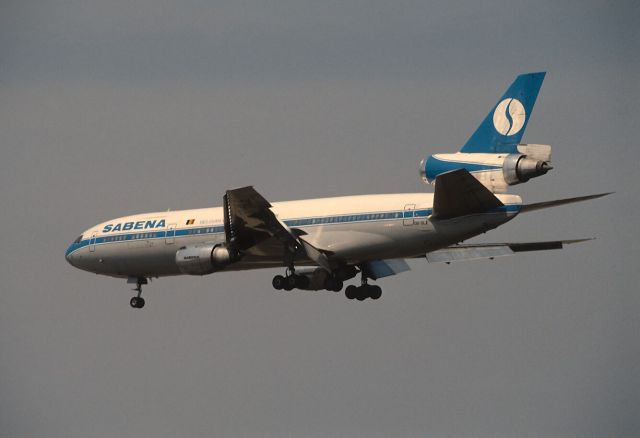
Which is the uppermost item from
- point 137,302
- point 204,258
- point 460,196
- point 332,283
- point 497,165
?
point 137,302

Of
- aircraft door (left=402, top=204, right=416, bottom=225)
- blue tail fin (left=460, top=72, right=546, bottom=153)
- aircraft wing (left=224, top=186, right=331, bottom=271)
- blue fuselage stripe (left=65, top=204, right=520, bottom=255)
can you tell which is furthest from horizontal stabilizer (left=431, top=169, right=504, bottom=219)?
aircraft wing (left=224, top=186, right=331, bottom=271)

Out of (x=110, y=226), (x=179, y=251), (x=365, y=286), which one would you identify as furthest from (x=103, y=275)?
(x=365, y=286)

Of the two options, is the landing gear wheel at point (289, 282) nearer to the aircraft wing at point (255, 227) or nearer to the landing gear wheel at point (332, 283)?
the aircraft wing at point (255, 227)

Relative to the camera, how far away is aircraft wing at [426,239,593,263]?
55.4 metres

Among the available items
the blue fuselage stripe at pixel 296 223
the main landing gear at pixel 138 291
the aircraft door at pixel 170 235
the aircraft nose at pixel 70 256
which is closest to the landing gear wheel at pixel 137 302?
the main landing gear at pixel 138 291

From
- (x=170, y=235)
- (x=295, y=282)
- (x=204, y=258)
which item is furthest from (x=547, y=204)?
(x=170, y=235)

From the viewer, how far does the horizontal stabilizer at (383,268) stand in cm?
5559

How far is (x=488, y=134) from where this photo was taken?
49.9 metres

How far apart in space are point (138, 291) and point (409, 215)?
614 inches

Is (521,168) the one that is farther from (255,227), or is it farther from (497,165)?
(255,227)

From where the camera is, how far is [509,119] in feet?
163

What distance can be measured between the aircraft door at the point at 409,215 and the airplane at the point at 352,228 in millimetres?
46

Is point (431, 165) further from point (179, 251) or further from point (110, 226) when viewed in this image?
point (110, 226)

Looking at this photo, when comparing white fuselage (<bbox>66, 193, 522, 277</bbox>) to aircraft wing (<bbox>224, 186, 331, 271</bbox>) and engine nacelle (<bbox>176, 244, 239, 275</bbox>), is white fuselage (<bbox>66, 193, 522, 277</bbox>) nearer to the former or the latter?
aircraft wing (<bbox>224, 186, 331, 271</bbox>)
